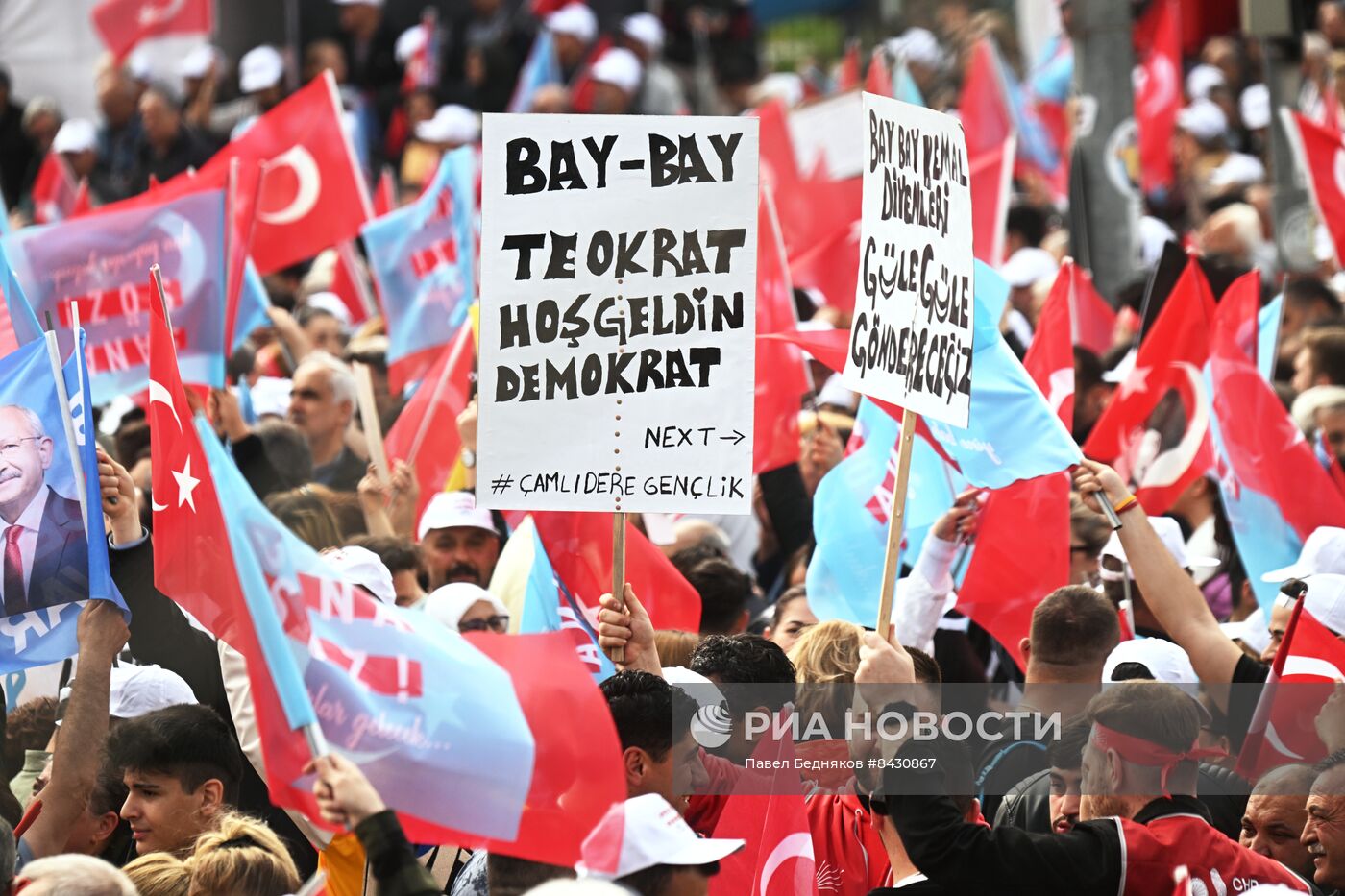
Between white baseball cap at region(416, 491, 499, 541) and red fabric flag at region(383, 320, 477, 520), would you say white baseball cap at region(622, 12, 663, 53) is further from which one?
white baseball cap at region(416, 491, 499, 541)

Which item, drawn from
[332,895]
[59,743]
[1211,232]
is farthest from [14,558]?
[1211,232]

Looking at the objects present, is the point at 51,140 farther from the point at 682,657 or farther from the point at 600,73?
the point at 682,657

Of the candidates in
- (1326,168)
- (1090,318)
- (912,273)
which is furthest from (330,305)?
(912,273)

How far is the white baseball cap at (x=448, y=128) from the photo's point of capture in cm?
1741

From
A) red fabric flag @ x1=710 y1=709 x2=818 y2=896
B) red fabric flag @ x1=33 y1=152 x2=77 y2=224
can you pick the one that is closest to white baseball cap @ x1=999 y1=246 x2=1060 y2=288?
red fabric flag @ x1=33 y1=152 x2=77 y2=224

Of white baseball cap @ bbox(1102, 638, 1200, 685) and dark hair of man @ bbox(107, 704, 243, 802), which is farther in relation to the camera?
white baseball cap @ bbox(1102, 638, 1200, 685)

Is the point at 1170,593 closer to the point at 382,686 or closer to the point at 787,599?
the point at 787,599

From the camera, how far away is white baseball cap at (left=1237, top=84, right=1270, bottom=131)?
55.0 feet

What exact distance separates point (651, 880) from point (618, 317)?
1.86m

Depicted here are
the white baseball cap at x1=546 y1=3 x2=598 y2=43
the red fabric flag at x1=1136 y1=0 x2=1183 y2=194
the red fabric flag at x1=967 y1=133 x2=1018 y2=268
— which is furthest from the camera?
the white baseball cap at x1=546 y1=3 x2=598 y2=43

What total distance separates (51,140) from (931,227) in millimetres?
14195

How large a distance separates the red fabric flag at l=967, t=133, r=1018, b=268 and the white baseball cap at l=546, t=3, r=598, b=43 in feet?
26.3

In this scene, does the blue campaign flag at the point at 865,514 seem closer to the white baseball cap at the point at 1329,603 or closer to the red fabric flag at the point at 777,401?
the red fabric flag at the point at 777,401

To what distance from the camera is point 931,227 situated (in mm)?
6008
